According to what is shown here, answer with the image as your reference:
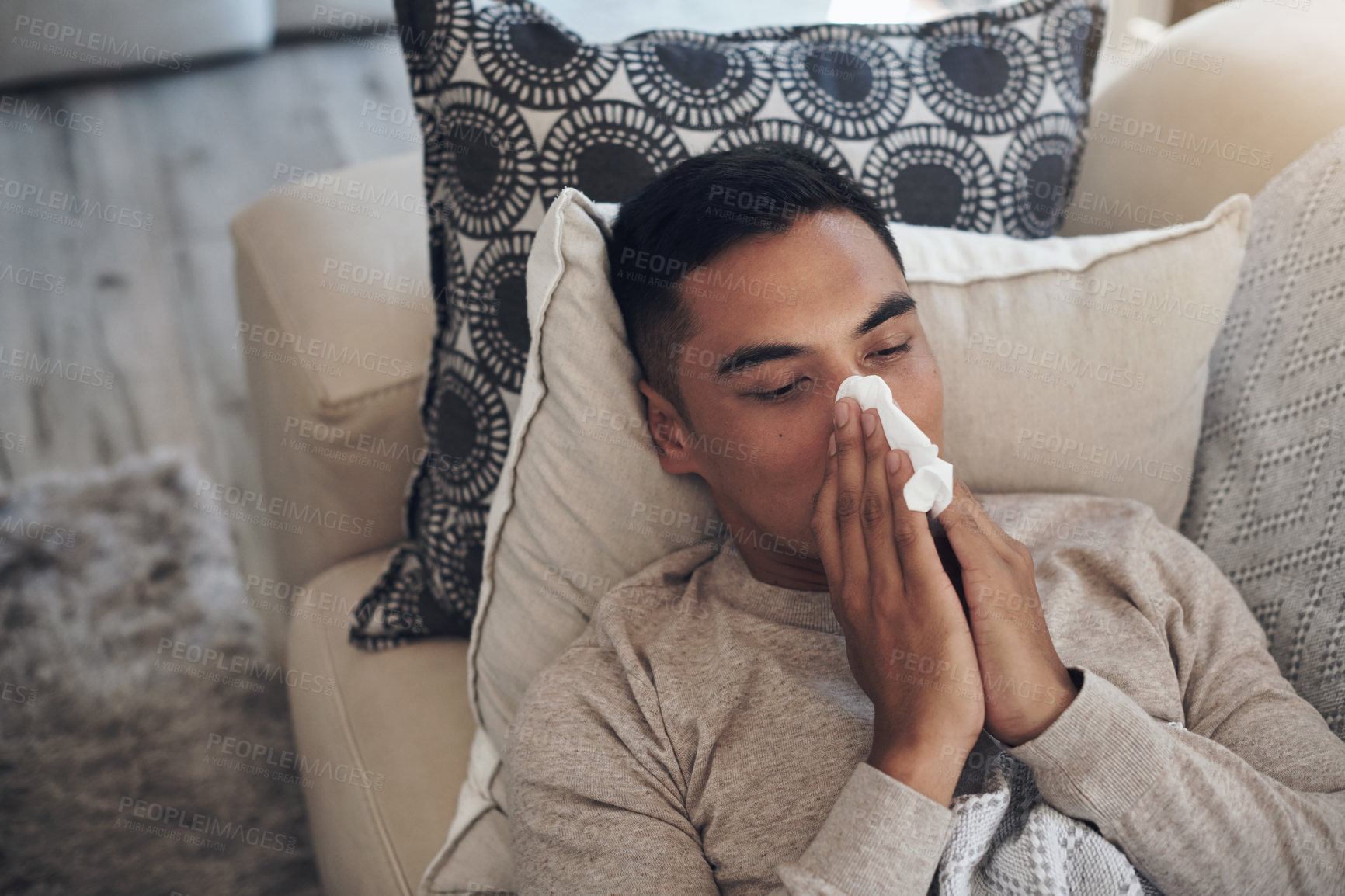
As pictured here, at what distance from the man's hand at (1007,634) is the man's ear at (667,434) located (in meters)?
0.39

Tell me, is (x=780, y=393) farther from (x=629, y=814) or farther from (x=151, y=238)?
(x=151, y=238)

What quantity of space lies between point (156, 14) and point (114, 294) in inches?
52.1

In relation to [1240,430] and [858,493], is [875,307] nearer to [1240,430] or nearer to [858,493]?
[858,493]

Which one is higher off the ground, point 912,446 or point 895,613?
point 912,446

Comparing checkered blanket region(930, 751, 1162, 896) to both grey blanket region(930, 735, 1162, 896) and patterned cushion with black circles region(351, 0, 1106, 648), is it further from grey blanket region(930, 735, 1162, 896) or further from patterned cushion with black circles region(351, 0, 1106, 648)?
patterned cushion with black circles region(351, 0, 1106, 648)

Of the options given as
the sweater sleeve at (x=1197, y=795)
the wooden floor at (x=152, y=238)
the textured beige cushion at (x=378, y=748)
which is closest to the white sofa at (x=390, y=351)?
the textured beige cushion at (x=378, y=748)

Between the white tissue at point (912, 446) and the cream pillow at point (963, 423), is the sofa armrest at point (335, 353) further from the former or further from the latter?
the white tissue at point (912, 446)

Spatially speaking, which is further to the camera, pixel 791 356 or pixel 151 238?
pixel 151 238

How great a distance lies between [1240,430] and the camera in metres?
1.37

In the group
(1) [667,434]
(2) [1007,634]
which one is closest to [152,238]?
(1) [667,434]

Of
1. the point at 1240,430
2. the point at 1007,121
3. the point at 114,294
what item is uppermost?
the point at 1007,121

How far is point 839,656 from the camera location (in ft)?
3.99

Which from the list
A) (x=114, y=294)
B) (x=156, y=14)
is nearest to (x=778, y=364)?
(x=114, y=294)

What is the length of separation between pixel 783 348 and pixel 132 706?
1.75 metres
